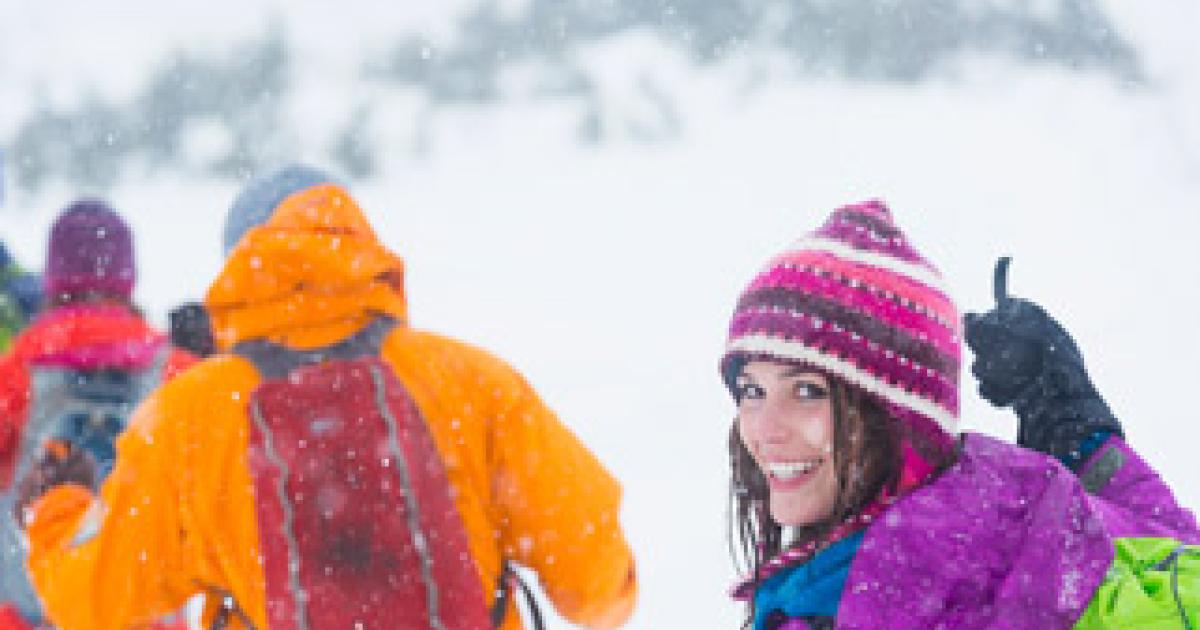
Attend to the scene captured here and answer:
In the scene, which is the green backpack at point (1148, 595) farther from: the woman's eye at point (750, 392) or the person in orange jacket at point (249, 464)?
the person in orange jacket at point (249, 464)

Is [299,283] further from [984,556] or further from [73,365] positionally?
[984,556]

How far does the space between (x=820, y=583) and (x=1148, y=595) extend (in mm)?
313

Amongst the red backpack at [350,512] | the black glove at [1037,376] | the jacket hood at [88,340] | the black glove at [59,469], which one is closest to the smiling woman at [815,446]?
the black glove at [1037,376]

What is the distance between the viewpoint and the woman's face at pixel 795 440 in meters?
1.40

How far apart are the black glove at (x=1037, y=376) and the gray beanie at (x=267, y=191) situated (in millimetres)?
1170

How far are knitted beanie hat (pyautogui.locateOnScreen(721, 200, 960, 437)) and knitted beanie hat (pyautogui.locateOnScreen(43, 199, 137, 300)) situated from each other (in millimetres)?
2043

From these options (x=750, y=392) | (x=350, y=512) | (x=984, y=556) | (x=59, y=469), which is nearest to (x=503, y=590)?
(x=350, y=512)

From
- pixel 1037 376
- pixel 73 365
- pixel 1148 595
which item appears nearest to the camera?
pixel 1148 595

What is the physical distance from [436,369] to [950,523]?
3.58 feet

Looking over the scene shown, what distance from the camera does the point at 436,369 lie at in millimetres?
2076

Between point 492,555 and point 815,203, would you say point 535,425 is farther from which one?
point 815,203

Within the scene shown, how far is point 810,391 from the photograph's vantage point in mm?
1439

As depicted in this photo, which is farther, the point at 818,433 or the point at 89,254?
the point at 89,254

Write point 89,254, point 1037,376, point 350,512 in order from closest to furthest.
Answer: point 1037,376 → point 350,512 → point 89,254
